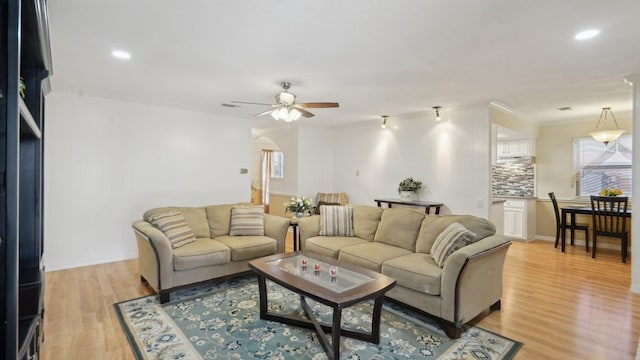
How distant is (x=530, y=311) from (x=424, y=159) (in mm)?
3261

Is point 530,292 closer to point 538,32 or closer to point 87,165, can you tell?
point 538,32

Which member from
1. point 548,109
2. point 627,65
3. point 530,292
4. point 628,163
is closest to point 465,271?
point 530,292

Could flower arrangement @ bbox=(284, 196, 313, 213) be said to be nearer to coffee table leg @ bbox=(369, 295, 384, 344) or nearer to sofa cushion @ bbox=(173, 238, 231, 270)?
sofa cushion @ bbox=(173, 238, 231, 270)

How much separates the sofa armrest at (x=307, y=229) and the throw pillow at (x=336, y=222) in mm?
71

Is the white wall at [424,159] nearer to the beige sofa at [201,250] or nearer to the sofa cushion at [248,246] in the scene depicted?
the beige sofa at [201,250]

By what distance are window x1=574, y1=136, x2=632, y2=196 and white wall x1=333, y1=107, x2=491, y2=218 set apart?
276 centimetres

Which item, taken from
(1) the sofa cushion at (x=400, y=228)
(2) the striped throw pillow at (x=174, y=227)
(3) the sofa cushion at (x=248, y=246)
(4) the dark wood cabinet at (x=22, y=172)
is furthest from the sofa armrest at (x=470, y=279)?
(2) the striped throw pillow at (x=174, y=227)

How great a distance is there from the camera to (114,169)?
468 cm

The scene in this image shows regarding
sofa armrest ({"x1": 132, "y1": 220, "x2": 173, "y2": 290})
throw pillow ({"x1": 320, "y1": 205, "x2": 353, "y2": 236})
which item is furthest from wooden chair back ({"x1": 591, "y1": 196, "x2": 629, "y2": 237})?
sofa armrest ({"x1": 132, "y1": 220, "x2": 173, "y2": 290})

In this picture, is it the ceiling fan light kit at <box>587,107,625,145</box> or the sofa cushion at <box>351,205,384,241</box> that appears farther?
the ceiling fan light kit at <box>587,107,625,145</box>

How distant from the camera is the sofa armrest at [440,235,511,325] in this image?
2518 mm

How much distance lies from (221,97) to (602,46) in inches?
167

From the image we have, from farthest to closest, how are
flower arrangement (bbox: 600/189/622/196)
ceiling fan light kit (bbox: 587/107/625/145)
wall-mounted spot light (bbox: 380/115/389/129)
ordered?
wall-mounted spot light (bbox: 380/115/389/129)
flower arrangement (bbox: 600/189/622/196)
ceiling fan light kit (bbox: 587/107/625/145)

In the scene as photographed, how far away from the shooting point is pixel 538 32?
8.02ft
